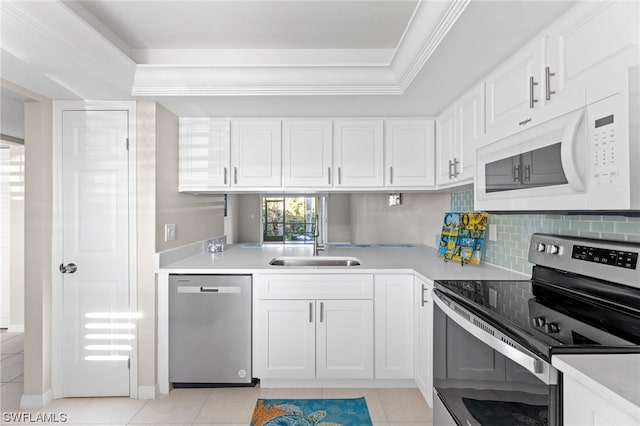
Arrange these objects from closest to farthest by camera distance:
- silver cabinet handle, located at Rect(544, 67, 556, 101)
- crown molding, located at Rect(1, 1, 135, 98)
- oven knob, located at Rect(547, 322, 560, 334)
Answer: oven knob, located at Rect(547, 322, 560, 334)
silver cabinet handle, located at Rect(544, 67, 556, 101)
crown molding, located at Rect(1, 1, 135, 98)

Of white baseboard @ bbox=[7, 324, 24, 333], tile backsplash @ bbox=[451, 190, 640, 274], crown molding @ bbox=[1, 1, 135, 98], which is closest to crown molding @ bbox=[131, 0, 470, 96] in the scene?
crown molding @ bbox=[1, 1, 135, 98]

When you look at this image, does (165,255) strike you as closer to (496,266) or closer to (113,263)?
(113,263)

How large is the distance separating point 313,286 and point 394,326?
0.63 m

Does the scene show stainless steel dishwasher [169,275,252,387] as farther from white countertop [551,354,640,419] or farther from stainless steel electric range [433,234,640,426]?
white countertop [551,354,640,419]

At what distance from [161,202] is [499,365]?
227cm

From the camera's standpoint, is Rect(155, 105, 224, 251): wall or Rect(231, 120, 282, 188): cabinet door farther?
Rect(231, 120, 282, 188): cabinet door

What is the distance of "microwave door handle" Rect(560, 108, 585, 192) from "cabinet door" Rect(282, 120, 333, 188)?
5.91ft

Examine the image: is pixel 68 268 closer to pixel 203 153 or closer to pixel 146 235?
pixel 146 235

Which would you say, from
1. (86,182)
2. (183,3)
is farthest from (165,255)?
(183,3)

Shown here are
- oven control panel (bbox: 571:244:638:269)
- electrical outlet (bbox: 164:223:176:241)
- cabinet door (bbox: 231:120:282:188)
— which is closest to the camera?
oven control panel (bbox: 571:244:638:269)

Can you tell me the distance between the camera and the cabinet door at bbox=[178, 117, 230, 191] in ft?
9.13

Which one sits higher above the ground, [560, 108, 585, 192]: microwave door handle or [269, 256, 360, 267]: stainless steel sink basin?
[560, 108, 585, 192]: microwave door handle

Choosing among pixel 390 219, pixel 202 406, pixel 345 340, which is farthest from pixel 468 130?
pixel 202 406

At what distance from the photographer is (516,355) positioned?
3.49 ft
